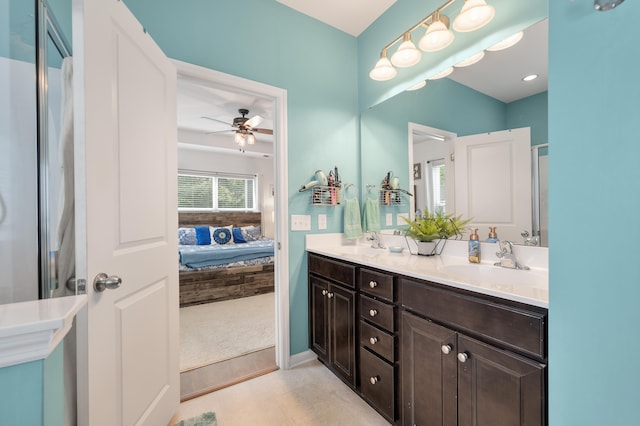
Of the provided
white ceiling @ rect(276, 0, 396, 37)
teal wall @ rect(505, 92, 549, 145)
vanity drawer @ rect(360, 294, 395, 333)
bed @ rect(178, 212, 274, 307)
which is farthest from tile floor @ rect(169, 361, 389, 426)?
white ceiling @ rect(276, 0, 396, 37)

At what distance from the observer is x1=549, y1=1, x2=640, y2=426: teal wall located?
68 centimetres

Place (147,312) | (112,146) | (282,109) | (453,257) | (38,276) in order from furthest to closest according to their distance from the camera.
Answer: (282,109) → (453,257) → (147,312) → (112,146) → (38,276)

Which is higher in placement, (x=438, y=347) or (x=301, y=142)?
(x=301, y=142)

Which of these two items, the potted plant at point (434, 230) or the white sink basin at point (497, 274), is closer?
the white sink basin at point (497, 274)

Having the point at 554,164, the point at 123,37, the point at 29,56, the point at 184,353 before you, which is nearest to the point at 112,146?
the point at 29,56

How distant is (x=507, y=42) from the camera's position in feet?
4.55

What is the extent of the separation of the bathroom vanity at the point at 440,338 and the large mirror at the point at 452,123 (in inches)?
17.6

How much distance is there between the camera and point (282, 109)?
6.72 feet

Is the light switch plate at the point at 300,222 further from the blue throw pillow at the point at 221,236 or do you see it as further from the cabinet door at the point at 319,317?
the blue throw pillow at the point at 221,236

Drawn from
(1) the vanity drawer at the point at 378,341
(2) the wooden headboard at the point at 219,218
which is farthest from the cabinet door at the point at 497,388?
(2) the wooden headboard at the point at 219,218

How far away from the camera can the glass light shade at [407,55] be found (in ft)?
5.64

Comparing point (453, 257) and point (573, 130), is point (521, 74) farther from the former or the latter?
point (453, 257)

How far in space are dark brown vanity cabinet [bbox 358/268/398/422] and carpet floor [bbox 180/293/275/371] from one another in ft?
3.87

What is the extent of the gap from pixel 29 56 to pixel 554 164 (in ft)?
6.28
